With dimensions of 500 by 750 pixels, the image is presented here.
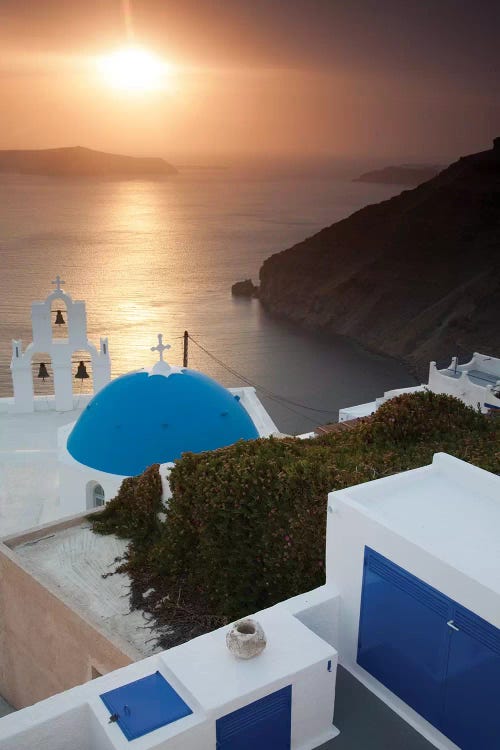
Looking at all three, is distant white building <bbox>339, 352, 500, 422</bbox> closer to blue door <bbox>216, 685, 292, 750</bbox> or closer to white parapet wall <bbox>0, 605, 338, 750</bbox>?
white parapet wall <bbox>0, 605, 338, 750</bbox>

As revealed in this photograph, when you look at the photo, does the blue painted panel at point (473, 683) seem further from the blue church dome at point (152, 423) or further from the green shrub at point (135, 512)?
the blue church dome at point (152, 423)

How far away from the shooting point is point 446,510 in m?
8.01

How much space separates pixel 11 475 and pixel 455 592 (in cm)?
1701

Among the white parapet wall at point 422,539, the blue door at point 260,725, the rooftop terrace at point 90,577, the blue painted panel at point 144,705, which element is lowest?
the rooftop terrace at point 90,577

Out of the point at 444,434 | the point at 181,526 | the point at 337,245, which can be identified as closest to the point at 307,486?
the point at 181,526

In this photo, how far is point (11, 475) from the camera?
21.1 m

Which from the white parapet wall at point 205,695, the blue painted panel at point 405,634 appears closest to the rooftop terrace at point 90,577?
the white parapet wall at point 205,695

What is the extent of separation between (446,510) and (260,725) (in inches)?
120

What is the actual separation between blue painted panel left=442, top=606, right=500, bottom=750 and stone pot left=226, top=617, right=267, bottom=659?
1852 millimetres

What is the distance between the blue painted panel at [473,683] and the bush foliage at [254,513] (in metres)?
3.78

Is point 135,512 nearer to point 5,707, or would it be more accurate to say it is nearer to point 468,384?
point 5,707

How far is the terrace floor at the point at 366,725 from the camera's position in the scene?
7.18 meters

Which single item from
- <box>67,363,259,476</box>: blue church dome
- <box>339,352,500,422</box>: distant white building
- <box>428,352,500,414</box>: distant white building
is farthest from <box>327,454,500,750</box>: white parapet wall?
<box>428,352,500,414</box>: distant white building

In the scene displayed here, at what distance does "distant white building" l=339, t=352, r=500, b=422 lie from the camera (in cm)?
2797
